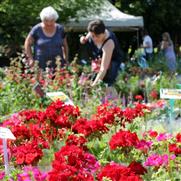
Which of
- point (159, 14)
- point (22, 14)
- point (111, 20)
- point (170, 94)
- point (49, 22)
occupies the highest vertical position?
point (49, 22)

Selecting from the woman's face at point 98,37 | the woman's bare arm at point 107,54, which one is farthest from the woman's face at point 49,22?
the woman's bare arm at point 107,54

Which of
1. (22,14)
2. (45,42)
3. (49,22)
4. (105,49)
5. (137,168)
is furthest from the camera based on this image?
(22,14)

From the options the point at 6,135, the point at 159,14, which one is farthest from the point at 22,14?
the point at 159,14

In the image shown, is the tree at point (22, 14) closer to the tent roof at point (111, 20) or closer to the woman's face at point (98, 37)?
the tent roof at point (111, 20)

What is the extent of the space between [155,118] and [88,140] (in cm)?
209

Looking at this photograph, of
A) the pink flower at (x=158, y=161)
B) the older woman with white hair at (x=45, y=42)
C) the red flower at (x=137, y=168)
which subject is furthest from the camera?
the older woman with white hair at (x=45, y=42)

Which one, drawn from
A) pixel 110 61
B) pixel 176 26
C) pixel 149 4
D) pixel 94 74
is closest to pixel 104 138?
pixel 110 61

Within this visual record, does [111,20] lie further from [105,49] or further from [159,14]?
[159,14]

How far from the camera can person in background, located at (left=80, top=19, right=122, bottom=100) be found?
22.5 feet

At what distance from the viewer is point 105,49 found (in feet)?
22.5

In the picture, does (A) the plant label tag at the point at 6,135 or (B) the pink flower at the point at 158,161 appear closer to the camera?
(A) the plant label tag at the point at 6,135

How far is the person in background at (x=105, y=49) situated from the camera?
270 inches

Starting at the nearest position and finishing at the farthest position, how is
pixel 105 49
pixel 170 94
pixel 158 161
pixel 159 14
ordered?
1. pixel 158 161
2. pixel 170 94
3. pixel 105 49
4. pixel 159 14

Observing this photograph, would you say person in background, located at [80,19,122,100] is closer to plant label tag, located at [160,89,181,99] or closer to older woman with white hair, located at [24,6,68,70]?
older woman with white hair, located at [24,6,68,70]
